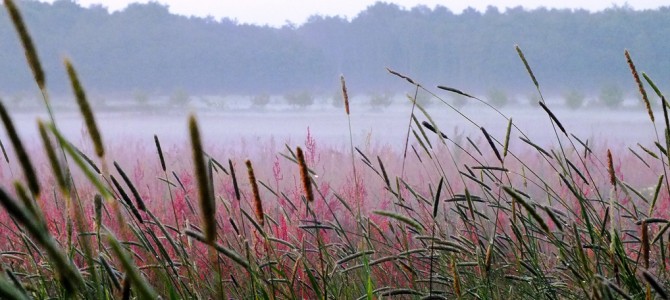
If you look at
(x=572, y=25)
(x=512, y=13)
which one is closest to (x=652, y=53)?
(x=572, y=25)

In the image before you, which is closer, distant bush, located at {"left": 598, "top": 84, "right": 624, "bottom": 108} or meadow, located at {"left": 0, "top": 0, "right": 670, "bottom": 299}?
meadow, located at {"left": 0, "top": 0, "right": 670, "bottom": 299}

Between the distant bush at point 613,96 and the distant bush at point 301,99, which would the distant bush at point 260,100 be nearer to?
the distant bush at point 301,99

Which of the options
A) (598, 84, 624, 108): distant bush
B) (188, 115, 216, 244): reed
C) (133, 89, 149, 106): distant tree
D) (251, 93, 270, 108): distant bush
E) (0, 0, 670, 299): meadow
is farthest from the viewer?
(133, 89, 149, 106): distant tree

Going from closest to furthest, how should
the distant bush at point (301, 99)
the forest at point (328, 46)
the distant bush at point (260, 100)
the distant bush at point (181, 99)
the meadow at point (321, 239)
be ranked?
the meadow at point (321, 239) < the distant bush at point (181, 99) < the distant bush at point (301, 99) < the forest at point (328, 46) < the distant bush at point (260, 100)

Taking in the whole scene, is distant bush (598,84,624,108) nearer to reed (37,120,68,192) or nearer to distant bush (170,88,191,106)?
distant bush (170,88,191,106)

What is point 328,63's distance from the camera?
23.6 m

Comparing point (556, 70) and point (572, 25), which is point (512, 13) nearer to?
point (572, 25)

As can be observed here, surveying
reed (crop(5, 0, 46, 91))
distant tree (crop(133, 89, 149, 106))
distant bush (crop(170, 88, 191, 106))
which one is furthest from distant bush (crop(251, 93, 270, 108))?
reed (crop(5, 0, 46, 91))

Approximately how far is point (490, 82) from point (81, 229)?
24.6m

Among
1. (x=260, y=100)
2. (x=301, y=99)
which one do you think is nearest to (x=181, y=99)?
(x=260, y=100)

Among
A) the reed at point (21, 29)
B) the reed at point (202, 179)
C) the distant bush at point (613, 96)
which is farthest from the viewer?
the distant bush at point (613, 96)

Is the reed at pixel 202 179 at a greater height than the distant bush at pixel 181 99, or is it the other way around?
the reed at pixel 202 179

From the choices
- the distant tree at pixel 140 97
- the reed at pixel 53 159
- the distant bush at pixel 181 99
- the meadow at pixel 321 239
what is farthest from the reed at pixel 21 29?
the distant tree at pixel 140 97

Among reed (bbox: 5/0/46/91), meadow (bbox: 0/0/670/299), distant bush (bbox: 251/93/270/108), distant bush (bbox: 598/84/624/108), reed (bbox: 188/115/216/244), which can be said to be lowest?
distant bush (bbox: 251/93/270/108)
